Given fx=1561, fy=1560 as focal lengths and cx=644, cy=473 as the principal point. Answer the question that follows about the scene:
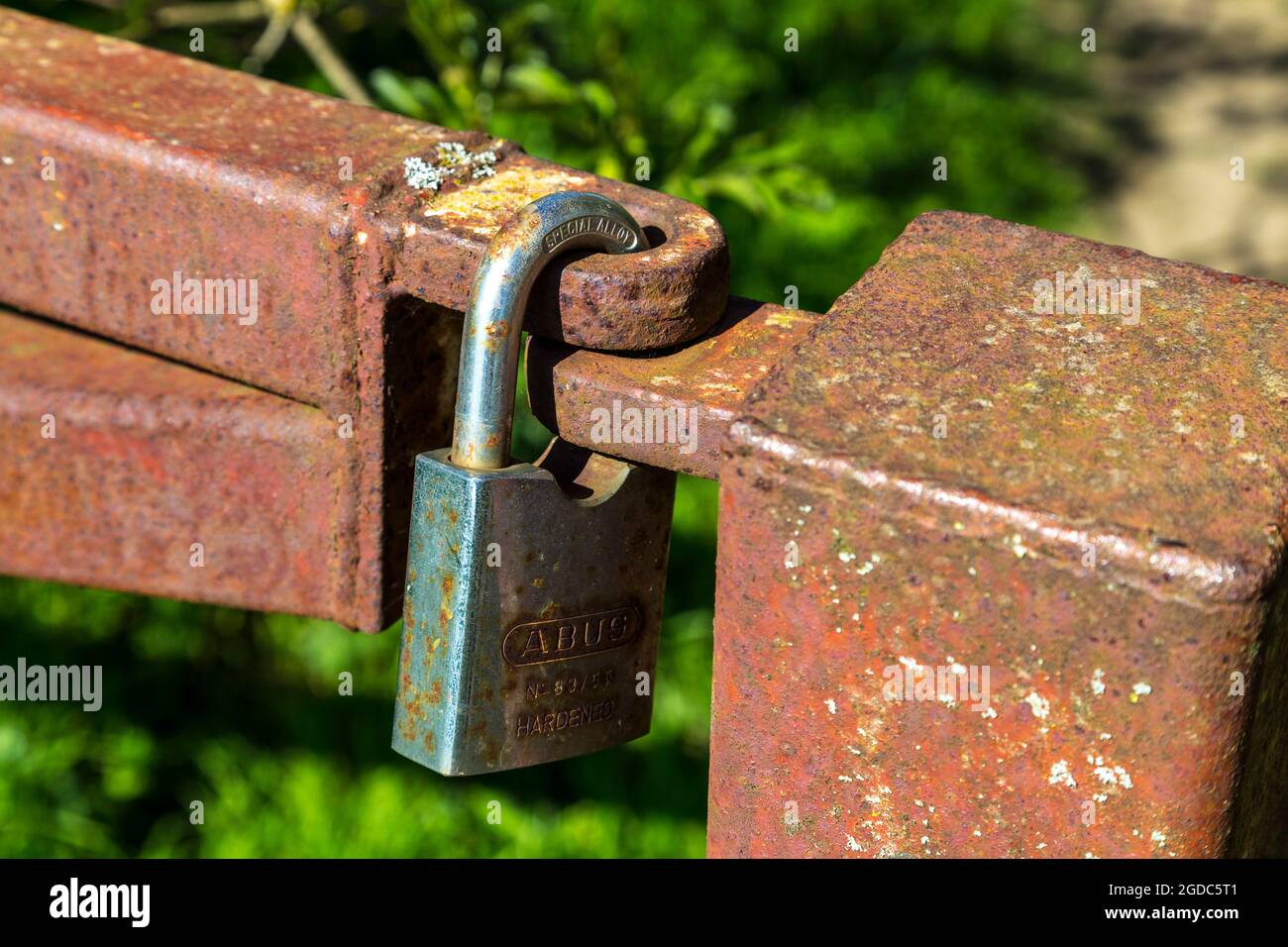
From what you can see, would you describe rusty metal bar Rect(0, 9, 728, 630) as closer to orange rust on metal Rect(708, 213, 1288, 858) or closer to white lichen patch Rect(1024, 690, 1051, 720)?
orange rust on metal Rect(708, 213, 1288, 858)

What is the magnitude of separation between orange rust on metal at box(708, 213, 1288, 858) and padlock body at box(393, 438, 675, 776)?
167 millimetres

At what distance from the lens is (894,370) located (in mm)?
1188

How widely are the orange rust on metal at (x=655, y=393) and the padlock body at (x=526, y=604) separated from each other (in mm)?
53

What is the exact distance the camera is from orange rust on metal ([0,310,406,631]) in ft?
5.01

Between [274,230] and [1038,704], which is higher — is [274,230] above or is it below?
above

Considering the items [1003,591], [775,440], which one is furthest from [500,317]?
[1003,591]

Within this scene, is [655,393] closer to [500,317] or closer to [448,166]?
[500,317]

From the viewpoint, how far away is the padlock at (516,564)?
1.23 meters

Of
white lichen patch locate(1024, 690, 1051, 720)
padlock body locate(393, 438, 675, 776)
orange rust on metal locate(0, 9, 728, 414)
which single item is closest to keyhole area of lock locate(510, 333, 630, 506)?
padlock body locate(393, 438, 675, 776)

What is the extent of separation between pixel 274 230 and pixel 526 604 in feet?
1.41

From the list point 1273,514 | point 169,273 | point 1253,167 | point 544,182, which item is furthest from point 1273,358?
point 1253,167

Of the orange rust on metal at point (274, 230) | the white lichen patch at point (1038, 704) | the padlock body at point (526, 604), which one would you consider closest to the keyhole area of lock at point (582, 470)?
the padlock body at point (526, 604)

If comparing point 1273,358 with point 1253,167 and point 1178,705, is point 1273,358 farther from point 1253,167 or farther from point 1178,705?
point 1253,167

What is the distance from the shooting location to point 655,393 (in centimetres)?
126
